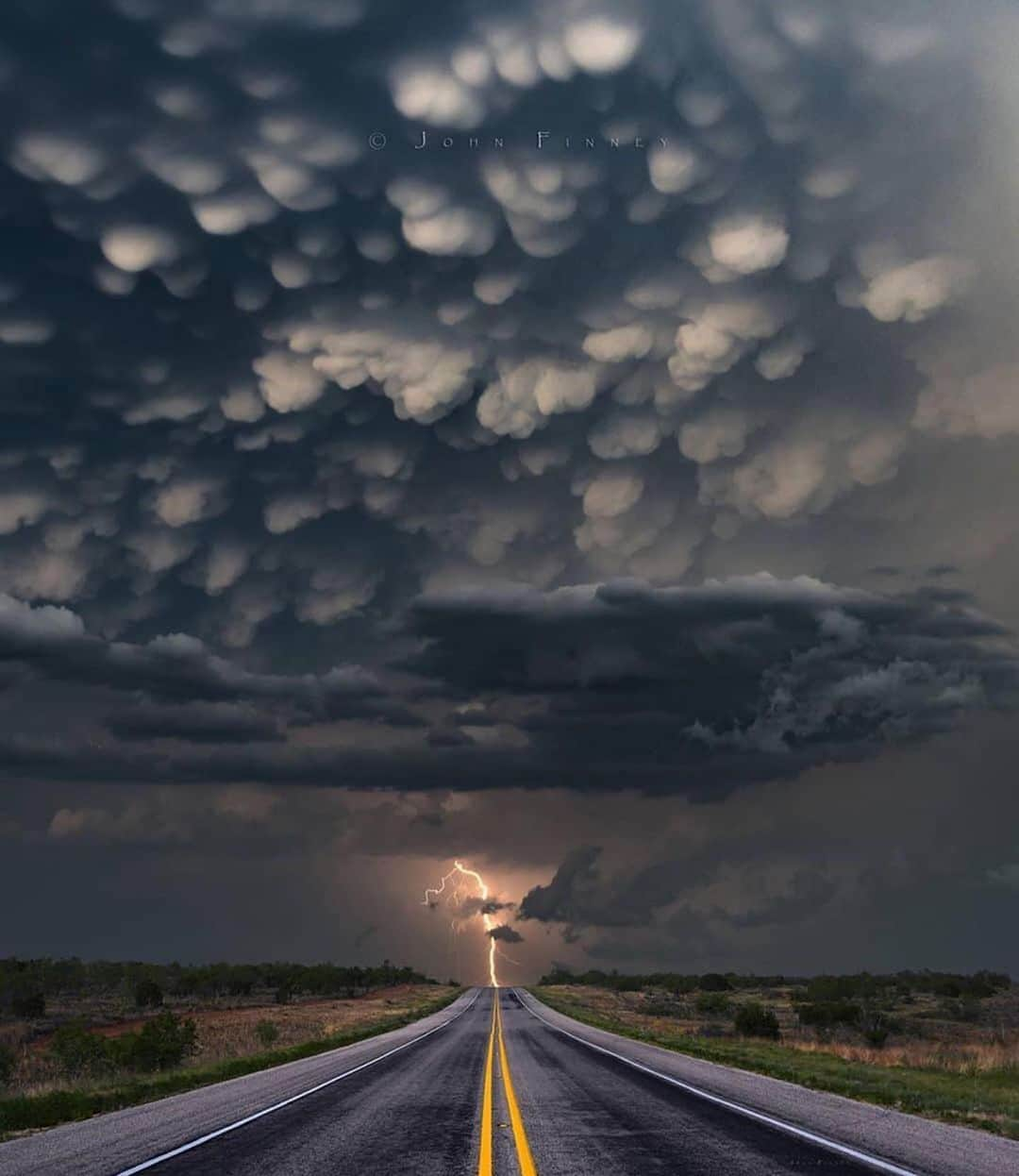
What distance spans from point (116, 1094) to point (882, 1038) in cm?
4587

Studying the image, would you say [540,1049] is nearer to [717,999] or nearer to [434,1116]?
[434,1116]

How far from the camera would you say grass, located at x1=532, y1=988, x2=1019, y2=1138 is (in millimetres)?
18766

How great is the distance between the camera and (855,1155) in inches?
521

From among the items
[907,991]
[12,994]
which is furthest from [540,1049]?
[907,991]

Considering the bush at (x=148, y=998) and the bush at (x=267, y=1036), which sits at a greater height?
the bush at (x=267, y=1036)

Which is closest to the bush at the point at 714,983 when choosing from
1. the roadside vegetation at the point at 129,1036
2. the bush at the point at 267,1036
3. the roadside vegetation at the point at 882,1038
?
the roadside vegetation at the point at 882,1038

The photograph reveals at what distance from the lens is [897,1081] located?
24.6 metres

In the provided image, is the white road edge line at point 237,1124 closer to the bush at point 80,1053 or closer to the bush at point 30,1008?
the bush at point 80,1053

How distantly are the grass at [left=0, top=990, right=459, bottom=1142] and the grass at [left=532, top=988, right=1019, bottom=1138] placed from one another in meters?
14.2

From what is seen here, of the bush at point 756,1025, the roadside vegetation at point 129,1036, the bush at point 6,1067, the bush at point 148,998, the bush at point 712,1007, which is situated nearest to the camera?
the roadside vegetation at point 129,1036

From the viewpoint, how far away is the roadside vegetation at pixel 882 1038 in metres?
22.0

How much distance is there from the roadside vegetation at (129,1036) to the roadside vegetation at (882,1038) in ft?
48.4

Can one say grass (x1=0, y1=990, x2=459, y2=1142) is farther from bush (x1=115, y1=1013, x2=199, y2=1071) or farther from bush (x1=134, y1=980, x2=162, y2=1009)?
bush (x1=134, y1=980, x2=162, y2=1009)

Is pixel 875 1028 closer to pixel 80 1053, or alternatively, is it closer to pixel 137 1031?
pixel 80 1053
